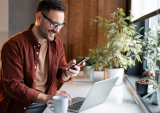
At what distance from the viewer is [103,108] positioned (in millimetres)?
1124

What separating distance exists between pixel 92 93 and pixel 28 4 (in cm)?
227

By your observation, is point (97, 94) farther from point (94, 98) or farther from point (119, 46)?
point (119, 46)

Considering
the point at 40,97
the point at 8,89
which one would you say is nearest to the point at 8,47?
the point at 8,89

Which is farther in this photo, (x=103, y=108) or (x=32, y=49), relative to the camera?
(x=32, y=49)

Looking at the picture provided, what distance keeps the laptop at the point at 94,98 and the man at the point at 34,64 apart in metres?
0.13

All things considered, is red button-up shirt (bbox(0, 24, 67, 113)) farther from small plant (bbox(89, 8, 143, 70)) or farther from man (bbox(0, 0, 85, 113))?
small plant (bbox(89, 8, 143, 70))

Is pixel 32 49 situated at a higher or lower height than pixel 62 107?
higher

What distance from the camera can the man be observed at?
4.18 ft

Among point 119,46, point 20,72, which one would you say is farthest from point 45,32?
point 119,46

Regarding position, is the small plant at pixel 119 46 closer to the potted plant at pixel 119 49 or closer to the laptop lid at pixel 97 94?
the potted plant at pixel 119 49

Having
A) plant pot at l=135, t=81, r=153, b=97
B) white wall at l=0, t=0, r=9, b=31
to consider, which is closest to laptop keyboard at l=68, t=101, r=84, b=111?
plant pot at l=135, t=81, r=153, b=97

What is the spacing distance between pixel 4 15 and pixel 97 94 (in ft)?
6.67

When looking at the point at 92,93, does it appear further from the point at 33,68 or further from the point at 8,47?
the point at 8,47

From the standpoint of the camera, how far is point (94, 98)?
109 cm
